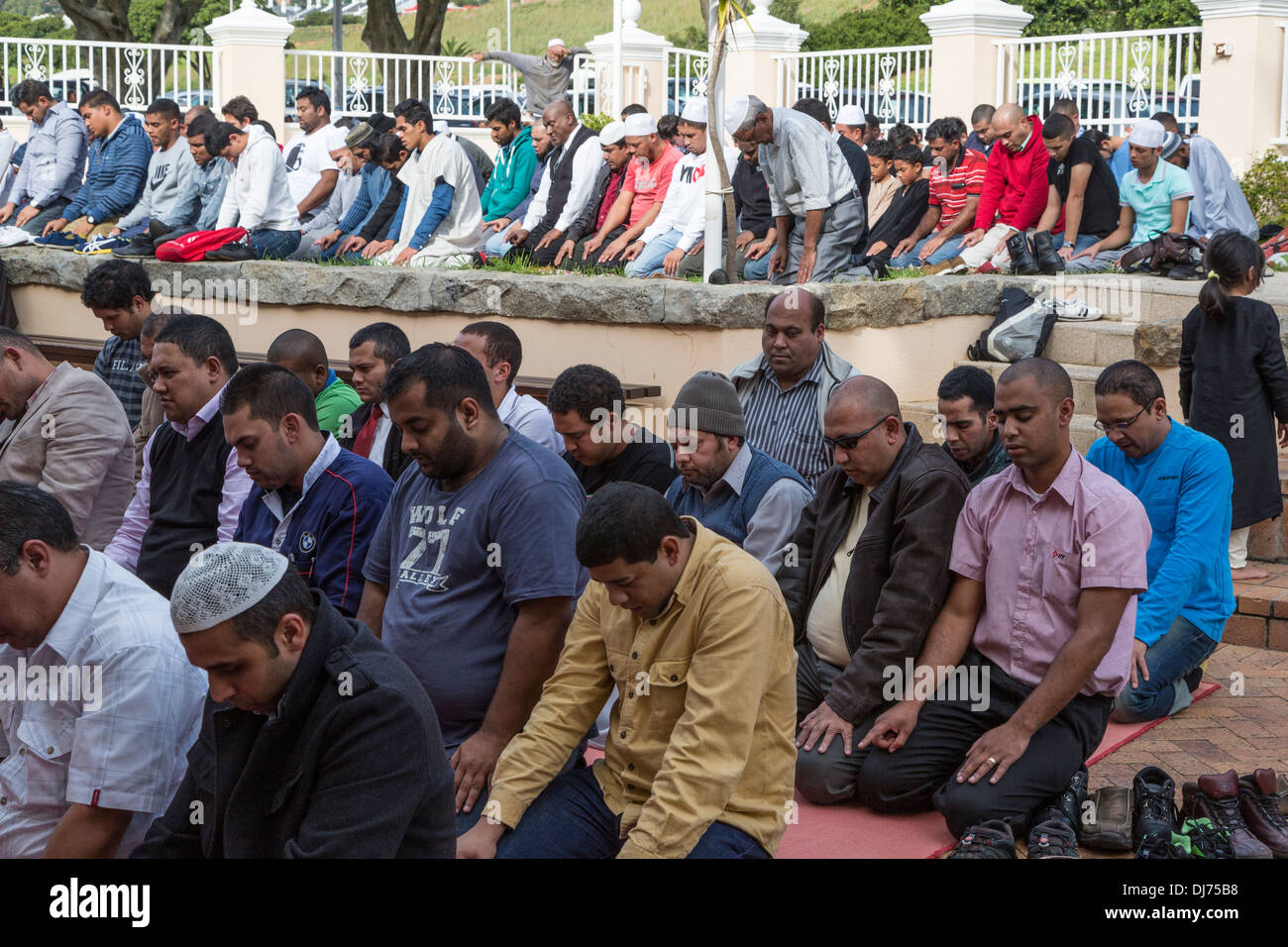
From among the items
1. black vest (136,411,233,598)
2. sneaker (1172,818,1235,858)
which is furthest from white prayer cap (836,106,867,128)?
sneaker (1172,818,1235,858)

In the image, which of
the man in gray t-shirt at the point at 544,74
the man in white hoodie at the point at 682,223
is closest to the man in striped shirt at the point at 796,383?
the man in white hoodie at the point at 682,223

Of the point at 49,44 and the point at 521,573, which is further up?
the point at 49,44

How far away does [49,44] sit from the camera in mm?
20375

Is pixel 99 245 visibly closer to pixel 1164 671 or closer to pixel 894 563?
pixel 894 563

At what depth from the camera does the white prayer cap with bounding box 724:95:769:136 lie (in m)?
8.46

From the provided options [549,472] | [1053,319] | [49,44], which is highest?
[49,44]

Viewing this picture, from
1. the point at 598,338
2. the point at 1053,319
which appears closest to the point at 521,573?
the point at 598,338

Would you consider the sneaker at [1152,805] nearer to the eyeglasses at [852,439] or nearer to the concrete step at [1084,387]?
the eyeglasses at [852,439]

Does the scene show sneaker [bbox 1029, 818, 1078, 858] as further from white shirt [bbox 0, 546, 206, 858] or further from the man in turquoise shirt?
the man in turquoise shirt

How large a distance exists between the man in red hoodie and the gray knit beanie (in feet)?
17.9

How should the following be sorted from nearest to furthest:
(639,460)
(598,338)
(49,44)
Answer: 1. (639,460)
2. (598,338)
3. (49,44)

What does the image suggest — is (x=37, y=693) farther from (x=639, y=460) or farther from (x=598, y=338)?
(x=598, y=338)

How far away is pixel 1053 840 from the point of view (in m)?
4.20
